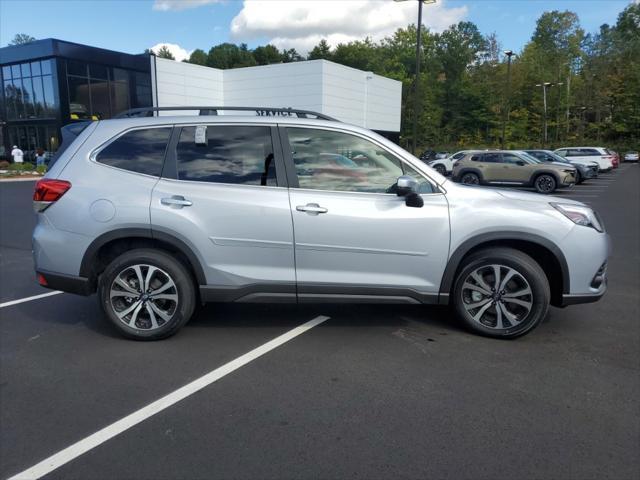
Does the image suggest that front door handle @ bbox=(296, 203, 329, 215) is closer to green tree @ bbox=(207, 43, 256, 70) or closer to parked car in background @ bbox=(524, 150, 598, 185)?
parked car in background @ bbox=(524, 150, 598, 185)

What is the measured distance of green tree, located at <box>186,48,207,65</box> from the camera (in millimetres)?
91100

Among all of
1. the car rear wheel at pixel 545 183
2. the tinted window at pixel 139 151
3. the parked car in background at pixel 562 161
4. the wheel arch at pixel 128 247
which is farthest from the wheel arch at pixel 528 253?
the parked car in background at pixel 562 161

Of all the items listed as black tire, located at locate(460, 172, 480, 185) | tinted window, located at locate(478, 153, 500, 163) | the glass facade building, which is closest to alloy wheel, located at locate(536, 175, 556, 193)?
tinted window, located at locate(478, 153, 500, 163)

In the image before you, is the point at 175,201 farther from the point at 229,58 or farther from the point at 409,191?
the point at 229,58

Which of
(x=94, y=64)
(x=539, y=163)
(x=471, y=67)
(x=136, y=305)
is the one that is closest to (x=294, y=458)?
(x=136, y=305)

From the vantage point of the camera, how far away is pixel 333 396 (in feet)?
10.9

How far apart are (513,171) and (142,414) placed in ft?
65.2

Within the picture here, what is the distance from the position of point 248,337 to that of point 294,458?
1818 millimetres

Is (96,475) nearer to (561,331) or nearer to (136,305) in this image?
(136,305)

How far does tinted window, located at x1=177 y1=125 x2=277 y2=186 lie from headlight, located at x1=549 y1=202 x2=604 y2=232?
2392 mm

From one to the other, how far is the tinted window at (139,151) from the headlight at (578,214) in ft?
10.9

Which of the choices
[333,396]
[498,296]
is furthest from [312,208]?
[498,296]

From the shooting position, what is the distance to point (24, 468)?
2580 mm

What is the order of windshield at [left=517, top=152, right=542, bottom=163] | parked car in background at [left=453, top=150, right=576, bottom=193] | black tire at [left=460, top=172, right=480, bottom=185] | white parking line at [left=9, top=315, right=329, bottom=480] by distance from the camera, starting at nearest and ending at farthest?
white parking line at [left=9, top=315, right=329, bottom=480]
parked car in background at [left=453, top=150, right=576, bottom=193]
windshield at [left=517, top=152, right=542, bottom=163]
black tire at [left=460, top=172, right=480, bottom=185]
